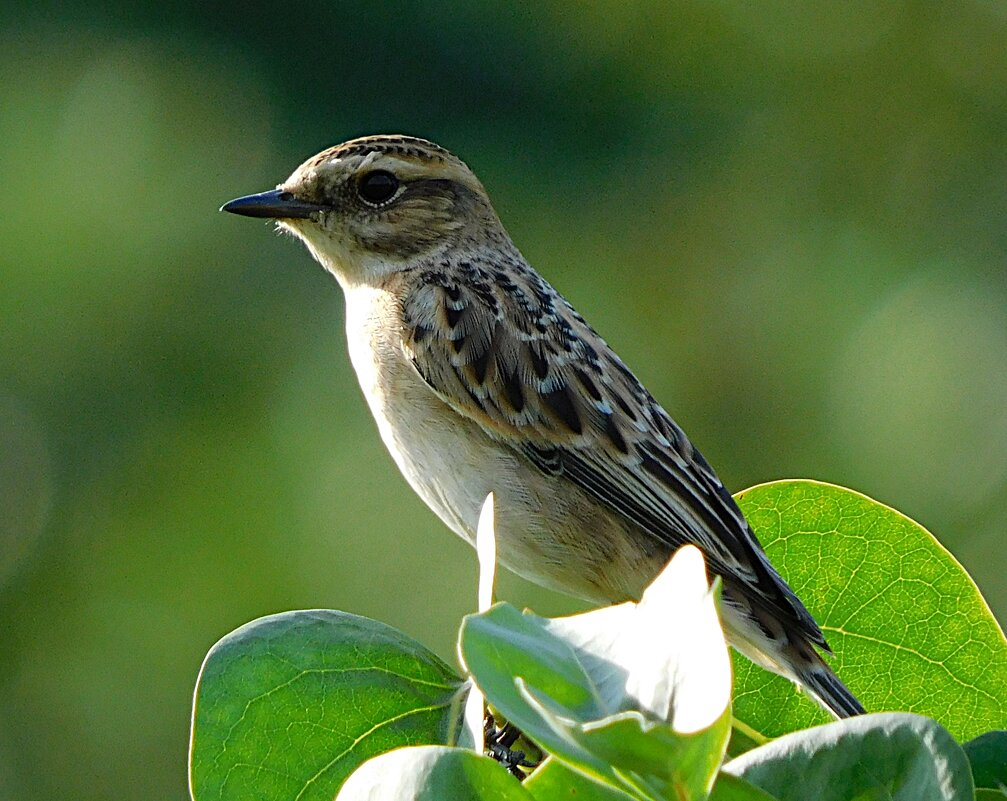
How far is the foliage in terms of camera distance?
1246 millimetres

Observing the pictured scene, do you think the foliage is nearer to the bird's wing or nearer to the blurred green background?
the bird's wing

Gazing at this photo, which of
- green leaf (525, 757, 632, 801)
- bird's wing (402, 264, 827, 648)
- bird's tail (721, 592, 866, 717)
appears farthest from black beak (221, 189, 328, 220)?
green leaf (525, 757, 632, 801)

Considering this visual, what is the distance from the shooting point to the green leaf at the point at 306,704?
7.08 ft

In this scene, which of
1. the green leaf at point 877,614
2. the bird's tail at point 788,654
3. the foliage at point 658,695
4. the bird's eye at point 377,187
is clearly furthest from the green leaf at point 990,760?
the bird's eye at point 377,187

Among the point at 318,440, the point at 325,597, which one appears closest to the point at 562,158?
the point at 318,440

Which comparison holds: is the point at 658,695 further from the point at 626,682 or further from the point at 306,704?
the point at 306,704

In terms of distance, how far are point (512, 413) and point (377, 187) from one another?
102cm

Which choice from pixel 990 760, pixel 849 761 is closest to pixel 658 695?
pixel 849 761

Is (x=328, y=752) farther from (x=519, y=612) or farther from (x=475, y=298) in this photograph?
(x=475, y=298)

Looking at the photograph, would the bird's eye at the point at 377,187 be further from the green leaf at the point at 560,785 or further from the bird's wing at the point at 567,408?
the green leaf at the point at 560,785

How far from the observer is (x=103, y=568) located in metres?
6.76

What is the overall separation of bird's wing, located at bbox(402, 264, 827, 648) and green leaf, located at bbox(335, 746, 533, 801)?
8.45 ft

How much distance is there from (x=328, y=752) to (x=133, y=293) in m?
5.18

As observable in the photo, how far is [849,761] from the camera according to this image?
4.51 ft
